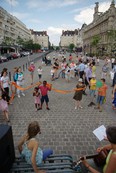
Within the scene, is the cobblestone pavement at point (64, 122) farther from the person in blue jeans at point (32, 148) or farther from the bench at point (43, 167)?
the person in blue jeans at point (32, 148)

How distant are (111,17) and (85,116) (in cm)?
5687

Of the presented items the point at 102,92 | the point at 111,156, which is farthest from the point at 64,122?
the point at 111,156

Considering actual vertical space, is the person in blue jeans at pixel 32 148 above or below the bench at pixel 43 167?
above

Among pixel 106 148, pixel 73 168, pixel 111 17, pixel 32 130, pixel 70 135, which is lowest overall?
pixel 70 135

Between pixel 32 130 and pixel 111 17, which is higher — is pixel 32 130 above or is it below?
below

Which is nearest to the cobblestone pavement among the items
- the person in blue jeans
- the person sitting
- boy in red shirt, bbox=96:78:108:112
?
boy in red shirt, bbox=96:78:108:112

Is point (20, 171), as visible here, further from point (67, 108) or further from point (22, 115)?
point (67, 108)

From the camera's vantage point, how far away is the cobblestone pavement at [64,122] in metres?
5.55

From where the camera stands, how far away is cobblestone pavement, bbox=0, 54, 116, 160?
5555 mm

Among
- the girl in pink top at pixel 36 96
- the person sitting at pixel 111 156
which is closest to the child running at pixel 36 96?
the girl in pink top at pixel 36 96

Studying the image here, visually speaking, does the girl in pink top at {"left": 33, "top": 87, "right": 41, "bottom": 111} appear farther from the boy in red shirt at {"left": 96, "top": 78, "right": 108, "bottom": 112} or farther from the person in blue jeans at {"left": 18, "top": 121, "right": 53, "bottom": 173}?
the person in blue jeans at {"left": 18, "top": 121, "right": 53, "bottom": 173}

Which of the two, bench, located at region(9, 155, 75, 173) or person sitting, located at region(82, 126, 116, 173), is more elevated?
person sitting, located at region(82, 126, 116, 173)

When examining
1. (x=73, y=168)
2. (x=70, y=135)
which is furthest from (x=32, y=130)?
(x=70, y=135)

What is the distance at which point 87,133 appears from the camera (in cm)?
630
